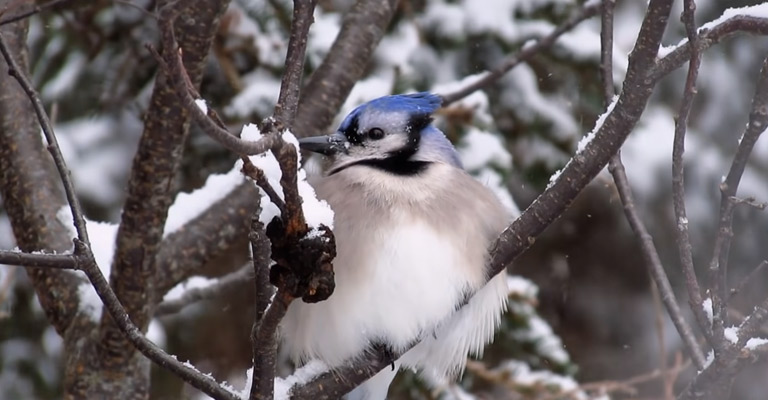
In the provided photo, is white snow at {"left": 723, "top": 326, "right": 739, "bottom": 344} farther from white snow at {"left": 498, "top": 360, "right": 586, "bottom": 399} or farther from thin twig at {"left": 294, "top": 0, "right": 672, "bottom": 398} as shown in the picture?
white snow at {"left": 498, "top": 360, "right": 586, "bottom": 399}

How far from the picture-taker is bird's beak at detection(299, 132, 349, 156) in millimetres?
3090

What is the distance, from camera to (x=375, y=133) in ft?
10.4

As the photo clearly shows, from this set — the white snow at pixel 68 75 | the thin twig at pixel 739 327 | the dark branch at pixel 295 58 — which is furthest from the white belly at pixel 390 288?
the white snow at pixel 68 75

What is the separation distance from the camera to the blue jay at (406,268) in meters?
2.65

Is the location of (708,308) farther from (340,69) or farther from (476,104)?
(476,104)

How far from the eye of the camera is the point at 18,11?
10.4ft

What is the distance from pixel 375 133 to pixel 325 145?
0.16 meters

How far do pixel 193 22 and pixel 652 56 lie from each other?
1.35 meters

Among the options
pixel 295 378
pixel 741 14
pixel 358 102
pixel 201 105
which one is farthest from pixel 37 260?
pixel 358 102

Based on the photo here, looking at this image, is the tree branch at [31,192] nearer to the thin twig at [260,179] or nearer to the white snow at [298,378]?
the white snow at [298,378]

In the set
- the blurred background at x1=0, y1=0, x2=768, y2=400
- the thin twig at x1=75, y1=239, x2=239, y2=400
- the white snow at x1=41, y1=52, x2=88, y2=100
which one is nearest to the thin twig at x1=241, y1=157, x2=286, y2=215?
the thin twig at x1=75, y1=239, x2=239, y2=400

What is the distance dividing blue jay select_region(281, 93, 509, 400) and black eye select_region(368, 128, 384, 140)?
14 cm

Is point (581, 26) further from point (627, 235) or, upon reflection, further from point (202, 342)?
point (202, 342)

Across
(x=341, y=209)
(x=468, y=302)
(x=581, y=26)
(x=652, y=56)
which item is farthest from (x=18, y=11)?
(x=581, y=26)
